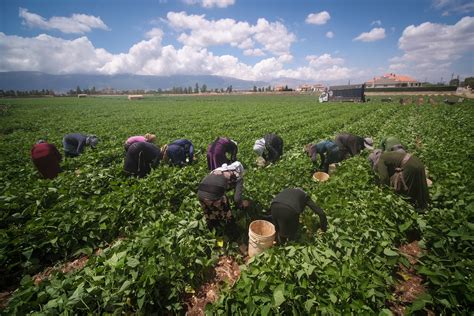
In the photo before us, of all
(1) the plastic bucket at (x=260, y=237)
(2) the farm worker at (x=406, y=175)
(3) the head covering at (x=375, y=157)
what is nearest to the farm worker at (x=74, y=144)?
(1) the plastic bucket at (x=260, y=237)

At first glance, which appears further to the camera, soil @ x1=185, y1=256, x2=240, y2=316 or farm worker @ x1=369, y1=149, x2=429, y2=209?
farm worker @ x1=369, y1=149, x2=429, y2=209

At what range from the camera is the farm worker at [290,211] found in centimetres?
374

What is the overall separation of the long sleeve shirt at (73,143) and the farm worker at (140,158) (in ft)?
11.5

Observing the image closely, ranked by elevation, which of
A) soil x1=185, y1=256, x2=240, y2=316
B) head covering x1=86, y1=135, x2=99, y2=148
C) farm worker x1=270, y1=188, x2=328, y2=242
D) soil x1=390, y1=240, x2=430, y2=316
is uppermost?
head covering x1=86, y1=135, x2=99, y2=148

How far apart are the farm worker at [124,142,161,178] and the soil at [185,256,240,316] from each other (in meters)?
3.59

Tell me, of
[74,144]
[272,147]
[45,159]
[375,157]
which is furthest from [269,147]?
[74,144]

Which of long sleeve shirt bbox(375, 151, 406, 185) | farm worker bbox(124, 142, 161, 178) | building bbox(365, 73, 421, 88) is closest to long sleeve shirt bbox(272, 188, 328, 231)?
long sleeve shirt bbox(375, 151, 406, 185)

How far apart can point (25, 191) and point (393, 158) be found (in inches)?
320

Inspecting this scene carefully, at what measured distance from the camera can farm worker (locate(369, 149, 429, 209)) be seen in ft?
15.4

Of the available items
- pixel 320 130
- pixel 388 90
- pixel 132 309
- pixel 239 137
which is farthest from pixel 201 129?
pixel 388 90

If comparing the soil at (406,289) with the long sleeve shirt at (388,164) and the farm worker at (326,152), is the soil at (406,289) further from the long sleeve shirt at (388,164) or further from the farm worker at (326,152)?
the farm worker at (326,152)

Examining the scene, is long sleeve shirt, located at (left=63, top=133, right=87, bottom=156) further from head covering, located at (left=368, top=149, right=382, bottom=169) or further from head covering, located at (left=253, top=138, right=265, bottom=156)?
head covering, located at (left=368, top=149, right=382, bottom=169)

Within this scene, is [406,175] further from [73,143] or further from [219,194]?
[73,143]

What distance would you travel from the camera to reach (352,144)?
7.78m
